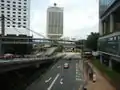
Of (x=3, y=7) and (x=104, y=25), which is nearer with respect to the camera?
(x=3, y=7)

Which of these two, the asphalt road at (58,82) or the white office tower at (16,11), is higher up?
the white office tower at (16,11)

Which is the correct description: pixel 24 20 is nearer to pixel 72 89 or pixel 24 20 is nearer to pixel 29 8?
pixel 29 8

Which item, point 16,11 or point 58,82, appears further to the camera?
point 16,11

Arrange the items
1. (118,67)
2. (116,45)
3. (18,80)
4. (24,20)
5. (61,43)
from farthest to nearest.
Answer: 1. (61,43)
2. (24,20)
3. (118,67)
4. (116,45)
5. (18,80)

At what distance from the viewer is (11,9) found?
2496 inches

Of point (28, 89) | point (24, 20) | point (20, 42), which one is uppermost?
point (24, 20)

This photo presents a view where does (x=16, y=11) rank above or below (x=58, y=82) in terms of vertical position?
above

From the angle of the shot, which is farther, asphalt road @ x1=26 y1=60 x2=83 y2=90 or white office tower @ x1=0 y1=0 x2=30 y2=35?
white office tower @ x1=0 y1=0 x2=30 y2=35

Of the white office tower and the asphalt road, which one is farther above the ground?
the white office tower

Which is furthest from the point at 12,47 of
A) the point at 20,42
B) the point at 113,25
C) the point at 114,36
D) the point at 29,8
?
the point at 114,36

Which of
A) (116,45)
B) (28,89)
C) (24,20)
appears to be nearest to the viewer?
(28,89)

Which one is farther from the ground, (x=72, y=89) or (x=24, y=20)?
(x=24, y=20)

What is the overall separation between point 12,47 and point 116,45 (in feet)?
175

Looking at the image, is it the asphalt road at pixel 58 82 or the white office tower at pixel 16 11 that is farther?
the white office tower at pixel 16 11
